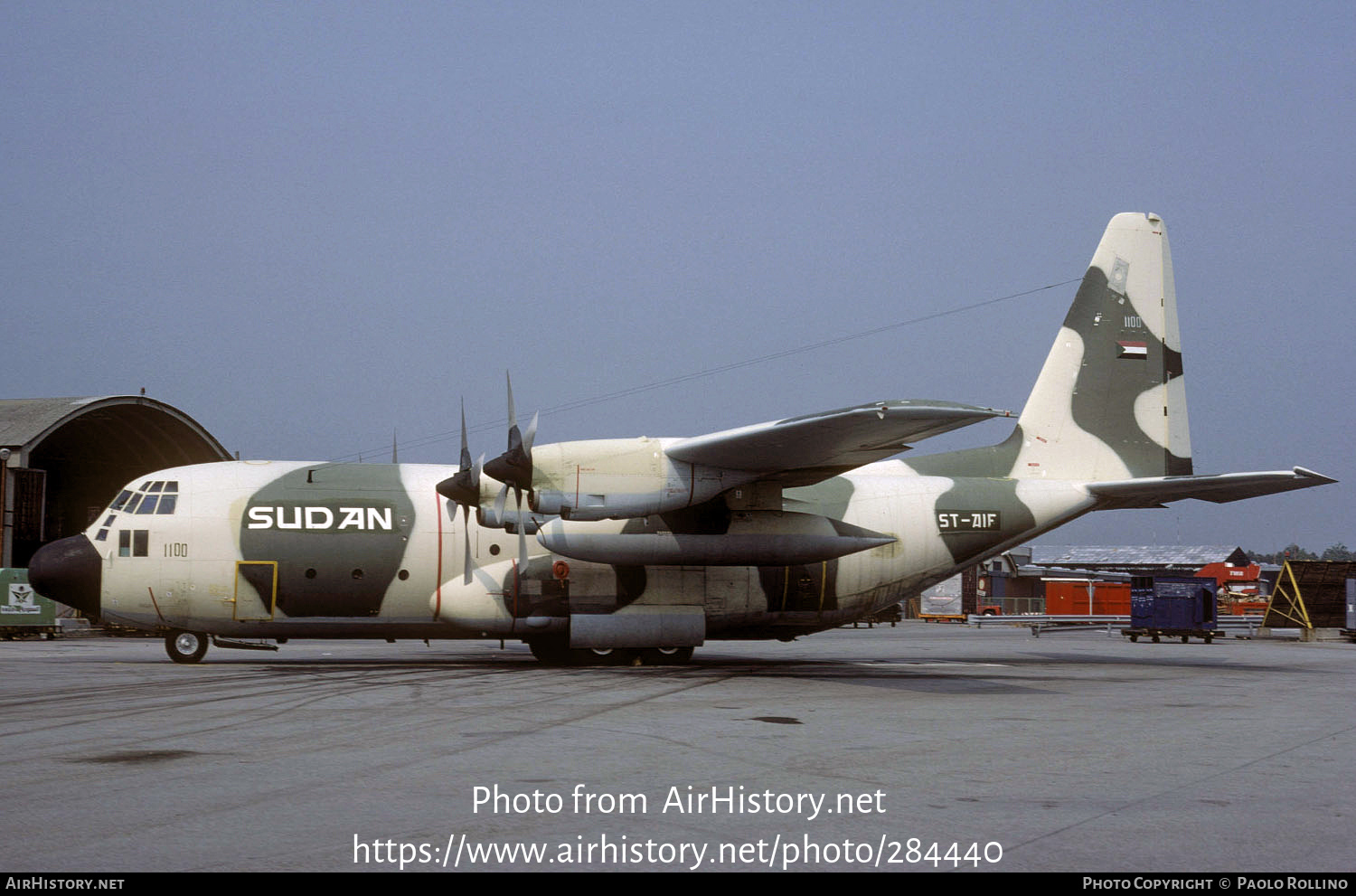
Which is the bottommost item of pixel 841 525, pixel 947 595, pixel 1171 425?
pixel 947 595

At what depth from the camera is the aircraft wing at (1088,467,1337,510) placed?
2175 cm

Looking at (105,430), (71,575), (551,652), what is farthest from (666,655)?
(105,430)

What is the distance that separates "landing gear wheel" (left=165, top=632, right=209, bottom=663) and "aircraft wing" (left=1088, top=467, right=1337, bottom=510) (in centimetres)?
1854

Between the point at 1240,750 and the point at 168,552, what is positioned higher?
the point at 168,552

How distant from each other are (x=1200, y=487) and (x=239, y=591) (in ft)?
62.1

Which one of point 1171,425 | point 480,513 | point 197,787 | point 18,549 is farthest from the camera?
point 18,549

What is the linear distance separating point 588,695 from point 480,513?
494 cm

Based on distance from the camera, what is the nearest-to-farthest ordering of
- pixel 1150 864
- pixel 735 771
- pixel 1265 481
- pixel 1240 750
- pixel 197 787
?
pixel 1150 864 < pixel 197 787 < pixel 735 771 < pixel 1240 750 < pixel 1265 481

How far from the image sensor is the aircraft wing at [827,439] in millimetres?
17703

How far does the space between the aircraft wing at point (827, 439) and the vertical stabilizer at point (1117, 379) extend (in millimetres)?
6223

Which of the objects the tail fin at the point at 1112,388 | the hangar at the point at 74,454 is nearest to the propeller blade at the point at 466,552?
the tail fin at the point at 1112,388

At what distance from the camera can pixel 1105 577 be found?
65812mm

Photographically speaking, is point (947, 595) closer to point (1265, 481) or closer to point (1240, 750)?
point (1265, 481)

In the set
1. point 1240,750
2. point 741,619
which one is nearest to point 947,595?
point 741,619
